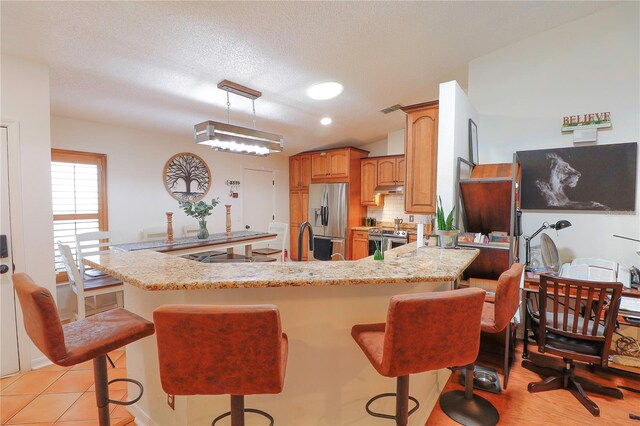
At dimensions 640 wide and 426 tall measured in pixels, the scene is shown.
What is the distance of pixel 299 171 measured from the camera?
6.39 metres

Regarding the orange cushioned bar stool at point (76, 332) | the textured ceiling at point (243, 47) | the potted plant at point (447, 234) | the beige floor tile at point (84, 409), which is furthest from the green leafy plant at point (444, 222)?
the beige floor tile at point (84, 409)

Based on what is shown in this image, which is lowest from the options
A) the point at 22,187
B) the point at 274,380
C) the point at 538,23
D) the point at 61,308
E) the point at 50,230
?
the point at 61,308

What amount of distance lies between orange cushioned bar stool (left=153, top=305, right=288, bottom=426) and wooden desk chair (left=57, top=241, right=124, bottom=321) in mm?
Answer: 2418

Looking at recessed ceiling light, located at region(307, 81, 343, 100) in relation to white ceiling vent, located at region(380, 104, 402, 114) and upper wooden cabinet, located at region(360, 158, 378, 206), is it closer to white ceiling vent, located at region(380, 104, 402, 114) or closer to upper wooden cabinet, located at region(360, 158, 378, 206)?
white ceiling vent, located at region(380, 104, 402, 114)

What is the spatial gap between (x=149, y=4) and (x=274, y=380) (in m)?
2.40

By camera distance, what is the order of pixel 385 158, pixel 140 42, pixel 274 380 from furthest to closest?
pixel 385 158 < pixel 140 42 < pixel 274 380

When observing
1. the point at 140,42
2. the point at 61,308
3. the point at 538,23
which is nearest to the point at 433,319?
the point at 140,42

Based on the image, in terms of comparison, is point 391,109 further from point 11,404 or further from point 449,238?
point 11,404

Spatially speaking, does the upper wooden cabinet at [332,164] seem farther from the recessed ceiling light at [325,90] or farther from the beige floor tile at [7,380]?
the beige floor tile at [7,380]

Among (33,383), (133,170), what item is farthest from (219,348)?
(133,170)

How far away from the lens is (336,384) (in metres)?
1.60

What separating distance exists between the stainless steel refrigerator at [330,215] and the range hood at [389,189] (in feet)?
2.02

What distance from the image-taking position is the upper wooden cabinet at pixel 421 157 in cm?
288

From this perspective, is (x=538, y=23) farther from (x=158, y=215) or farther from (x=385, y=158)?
(x=158, y=215)
